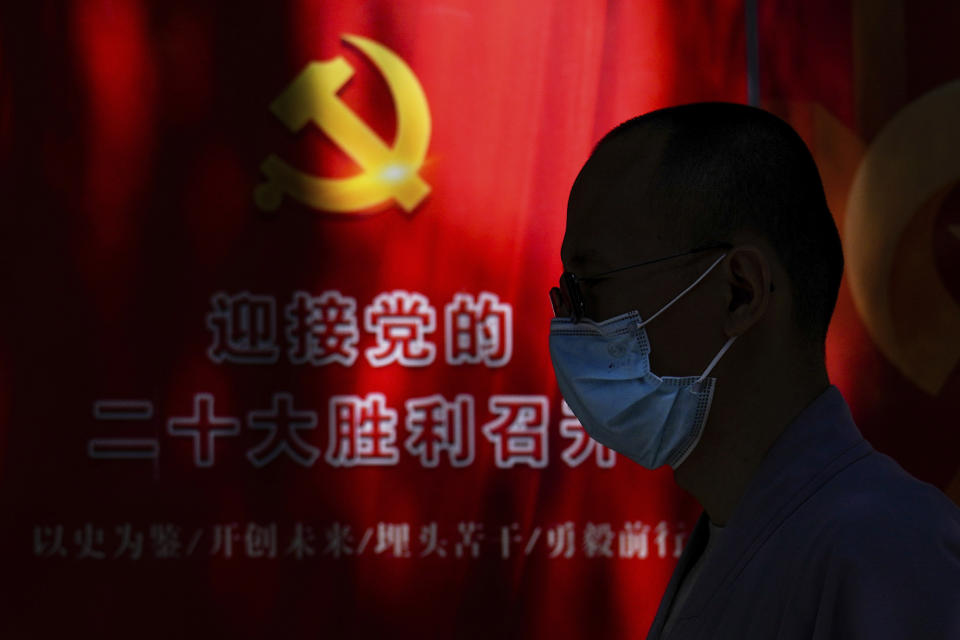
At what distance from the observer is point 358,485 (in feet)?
11.0

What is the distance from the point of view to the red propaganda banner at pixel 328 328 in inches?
128

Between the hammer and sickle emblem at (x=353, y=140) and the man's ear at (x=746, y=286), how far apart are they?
204cm

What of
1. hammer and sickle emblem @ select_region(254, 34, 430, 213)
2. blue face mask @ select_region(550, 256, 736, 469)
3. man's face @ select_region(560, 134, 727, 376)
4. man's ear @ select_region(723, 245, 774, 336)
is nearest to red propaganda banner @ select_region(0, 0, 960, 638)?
hammer and sickle emblem @ select_region(254, 34, 430, 213)

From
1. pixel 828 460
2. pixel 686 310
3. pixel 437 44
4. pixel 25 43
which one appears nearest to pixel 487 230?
pixel 437 44

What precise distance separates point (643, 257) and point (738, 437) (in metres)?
0.25

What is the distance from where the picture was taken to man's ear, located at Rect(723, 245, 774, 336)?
4.79 ft

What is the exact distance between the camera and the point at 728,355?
1503mm

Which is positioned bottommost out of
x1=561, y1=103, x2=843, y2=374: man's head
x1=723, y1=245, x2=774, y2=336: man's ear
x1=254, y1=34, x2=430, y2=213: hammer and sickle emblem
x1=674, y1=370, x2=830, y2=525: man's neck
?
x1=674, y1=370, x2=830, y2=525: man's neck

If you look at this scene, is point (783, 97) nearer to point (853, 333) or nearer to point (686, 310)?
point (853, 333)

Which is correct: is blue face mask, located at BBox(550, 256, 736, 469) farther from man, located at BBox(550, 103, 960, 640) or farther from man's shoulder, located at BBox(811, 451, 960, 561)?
man's shoulder, located at BBox(811, 451, 960, 561)

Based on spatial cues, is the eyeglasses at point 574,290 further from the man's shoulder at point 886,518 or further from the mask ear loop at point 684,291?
the man's shoulder at point 886,518

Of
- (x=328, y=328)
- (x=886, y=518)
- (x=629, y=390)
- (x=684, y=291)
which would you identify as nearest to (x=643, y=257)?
(x=684, y=291)

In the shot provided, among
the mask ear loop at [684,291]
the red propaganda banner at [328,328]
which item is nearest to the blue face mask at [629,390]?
the mask ear loop at [684,291]

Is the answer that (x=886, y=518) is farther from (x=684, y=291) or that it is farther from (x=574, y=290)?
(x=574, y=290)
